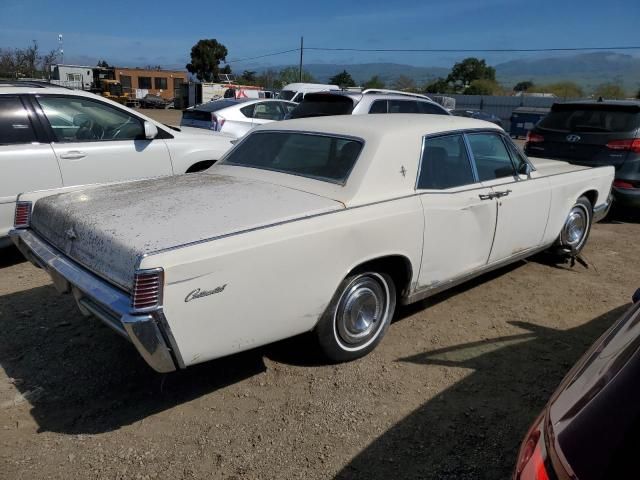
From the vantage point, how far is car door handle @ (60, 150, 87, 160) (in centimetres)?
499

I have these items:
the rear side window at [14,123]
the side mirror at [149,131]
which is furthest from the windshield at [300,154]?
the rear side window at [14,123]

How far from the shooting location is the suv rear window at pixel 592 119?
7.04 metres

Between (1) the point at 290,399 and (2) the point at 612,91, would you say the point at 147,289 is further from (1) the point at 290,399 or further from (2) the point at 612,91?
(2) the point at 612,91

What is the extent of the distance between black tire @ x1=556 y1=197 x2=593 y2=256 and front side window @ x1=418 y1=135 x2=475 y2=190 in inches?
67.9

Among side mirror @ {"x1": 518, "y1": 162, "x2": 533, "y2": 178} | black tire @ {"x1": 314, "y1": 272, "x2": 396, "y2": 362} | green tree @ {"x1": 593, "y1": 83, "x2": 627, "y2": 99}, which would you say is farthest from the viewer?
green tree @ {"x1": 593, "y1": 83, "x2": 627, "y2": 99}

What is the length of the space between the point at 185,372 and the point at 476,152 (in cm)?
274

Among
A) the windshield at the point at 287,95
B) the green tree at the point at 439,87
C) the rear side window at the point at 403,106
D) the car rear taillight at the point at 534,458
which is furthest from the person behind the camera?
the green tree at the point at 439,87

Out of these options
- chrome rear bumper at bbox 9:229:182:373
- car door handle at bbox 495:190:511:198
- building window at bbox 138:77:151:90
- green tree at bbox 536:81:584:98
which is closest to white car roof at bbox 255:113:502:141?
car door handle at bbox 495:190:511:198

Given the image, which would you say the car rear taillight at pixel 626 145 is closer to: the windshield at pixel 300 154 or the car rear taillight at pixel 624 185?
the car rear taillight at pixel 624 185

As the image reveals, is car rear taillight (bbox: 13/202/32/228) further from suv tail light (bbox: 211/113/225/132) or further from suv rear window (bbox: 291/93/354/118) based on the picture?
suv tail light (bbox: 211/113/225/132)

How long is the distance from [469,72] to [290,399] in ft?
229

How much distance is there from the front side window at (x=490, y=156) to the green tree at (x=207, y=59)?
75193 mm

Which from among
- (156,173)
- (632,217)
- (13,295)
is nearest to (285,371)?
(13,295)

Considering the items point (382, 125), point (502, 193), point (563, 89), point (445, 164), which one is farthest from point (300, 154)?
point (563, 89)
